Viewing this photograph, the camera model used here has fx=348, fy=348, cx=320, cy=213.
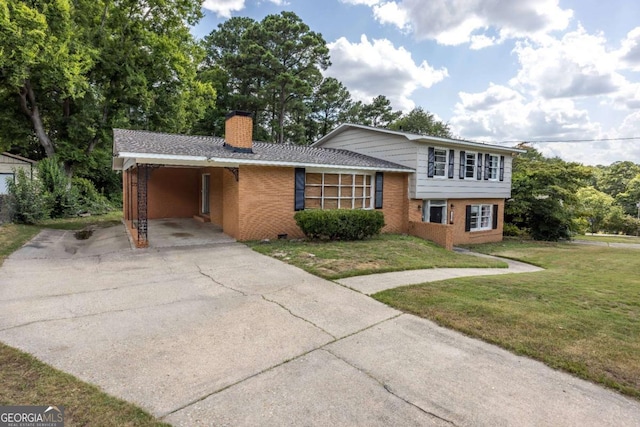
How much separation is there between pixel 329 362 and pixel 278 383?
631 mm

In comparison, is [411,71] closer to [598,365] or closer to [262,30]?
[262,30]

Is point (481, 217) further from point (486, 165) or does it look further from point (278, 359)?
point (278, 359)

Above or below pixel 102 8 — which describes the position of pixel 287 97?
below

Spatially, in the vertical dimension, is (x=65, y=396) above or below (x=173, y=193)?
below

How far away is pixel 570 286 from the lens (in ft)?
23.9

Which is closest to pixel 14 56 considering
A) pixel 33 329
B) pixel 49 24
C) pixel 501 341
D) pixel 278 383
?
pixel 49 24

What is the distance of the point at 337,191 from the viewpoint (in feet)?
43.6

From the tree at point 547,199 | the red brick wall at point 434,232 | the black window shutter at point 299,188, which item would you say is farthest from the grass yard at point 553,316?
the tree at point 547,199

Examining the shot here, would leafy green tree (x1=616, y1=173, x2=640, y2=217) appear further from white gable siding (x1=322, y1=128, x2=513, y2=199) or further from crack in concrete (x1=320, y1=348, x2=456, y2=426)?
crack in concrete (x1=320, y1=348, x2=456, y2=426)

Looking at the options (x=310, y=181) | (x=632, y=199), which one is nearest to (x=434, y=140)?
(x=310, y=181)

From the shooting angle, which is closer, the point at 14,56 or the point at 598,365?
the point at 598,365

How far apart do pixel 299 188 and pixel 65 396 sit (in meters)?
9.63

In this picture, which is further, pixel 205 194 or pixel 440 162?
pixel 205 194

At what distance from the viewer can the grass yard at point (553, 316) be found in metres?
3.62
